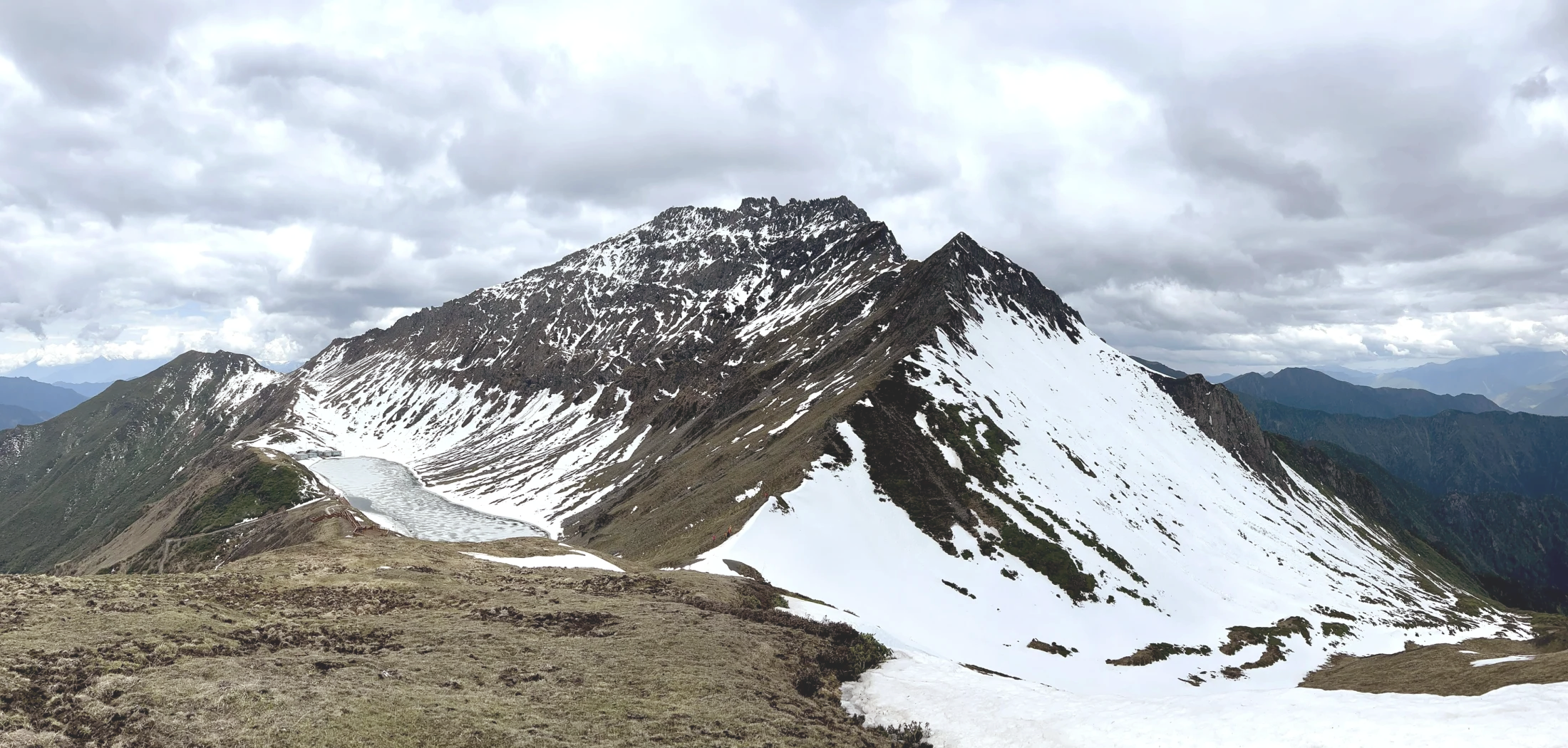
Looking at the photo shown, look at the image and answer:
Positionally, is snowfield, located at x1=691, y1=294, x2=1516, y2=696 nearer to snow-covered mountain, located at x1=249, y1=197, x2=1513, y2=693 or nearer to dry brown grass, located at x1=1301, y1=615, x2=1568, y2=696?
snow-covered mountain, located at x1=249, y1=197, x2=1513, y2=693

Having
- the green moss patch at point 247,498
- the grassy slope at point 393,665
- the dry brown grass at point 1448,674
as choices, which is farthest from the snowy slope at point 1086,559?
the green moss patch at point 247,498

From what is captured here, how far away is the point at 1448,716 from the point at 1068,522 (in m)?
70.6

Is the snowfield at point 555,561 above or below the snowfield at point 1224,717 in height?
above

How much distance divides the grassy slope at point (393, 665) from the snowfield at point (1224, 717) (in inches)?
110

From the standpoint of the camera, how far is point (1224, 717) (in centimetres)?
2072

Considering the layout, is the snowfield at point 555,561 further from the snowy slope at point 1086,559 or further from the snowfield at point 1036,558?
the snowy slope at point 1086,559

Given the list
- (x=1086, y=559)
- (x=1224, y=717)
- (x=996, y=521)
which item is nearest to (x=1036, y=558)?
(x=996, y=521)

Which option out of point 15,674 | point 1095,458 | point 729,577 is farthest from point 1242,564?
point 15,674

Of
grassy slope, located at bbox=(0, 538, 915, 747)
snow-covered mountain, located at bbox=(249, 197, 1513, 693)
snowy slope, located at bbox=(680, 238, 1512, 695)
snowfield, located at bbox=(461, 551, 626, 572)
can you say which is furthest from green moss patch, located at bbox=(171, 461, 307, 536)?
grassy slope, located at bbox=(0, 538, 915, 747)

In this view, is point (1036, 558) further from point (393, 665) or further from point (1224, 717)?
point (393, 665)

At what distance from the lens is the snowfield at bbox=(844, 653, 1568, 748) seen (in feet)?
59.5

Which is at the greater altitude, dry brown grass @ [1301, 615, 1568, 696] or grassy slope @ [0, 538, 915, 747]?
grassy slope @ [0, 538, 915, 747]

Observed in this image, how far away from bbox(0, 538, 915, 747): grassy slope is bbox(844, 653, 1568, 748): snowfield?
9.14ft

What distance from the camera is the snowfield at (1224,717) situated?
1812cm
